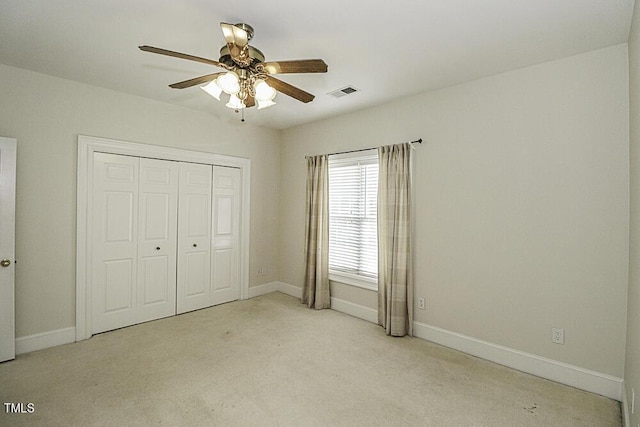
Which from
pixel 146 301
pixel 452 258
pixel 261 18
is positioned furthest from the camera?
pixel 146 301

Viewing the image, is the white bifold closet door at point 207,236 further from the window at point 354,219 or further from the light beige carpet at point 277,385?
the window at point 354,219

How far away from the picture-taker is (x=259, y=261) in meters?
5.05

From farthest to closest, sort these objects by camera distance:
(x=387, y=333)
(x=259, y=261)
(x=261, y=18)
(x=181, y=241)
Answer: (x=259, y=261) < (x=181, y=241) < (x=387, y=333) < (x=261, y=18)

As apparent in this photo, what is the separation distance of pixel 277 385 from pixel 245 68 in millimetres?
2443

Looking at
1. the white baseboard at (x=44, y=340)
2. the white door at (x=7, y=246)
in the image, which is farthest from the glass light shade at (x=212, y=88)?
the white baseboard at (x=44, y=340)

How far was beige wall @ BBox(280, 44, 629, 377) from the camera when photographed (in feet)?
7.89

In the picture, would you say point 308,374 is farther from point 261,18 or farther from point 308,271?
point 261,18

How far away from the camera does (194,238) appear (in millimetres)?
4285

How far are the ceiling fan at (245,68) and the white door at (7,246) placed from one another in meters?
1.94

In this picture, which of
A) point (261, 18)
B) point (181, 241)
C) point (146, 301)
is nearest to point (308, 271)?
point (181, 241)

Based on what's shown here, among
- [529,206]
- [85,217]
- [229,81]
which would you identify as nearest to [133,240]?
[85,217]

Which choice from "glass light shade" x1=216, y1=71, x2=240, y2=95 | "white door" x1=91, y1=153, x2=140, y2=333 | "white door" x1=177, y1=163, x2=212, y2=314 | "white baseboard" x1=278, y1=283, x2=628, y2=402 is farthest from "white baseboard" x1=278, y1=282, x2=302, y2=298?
"glass light shade" x1=216, y1=71, x2=240, y2=95

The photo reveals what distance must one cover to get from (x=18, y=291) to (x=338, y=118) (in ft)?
13.4

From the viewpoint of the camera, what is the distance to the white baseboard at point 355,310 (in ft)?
12.8
